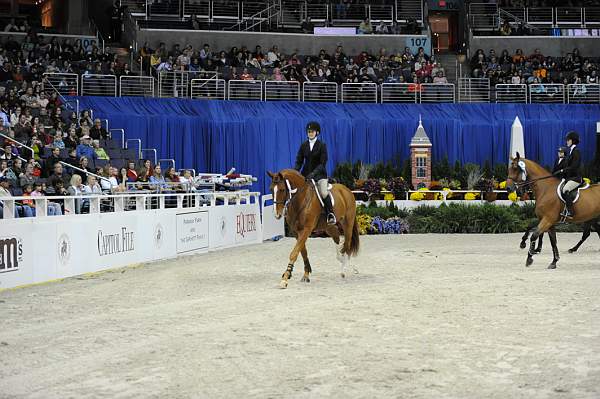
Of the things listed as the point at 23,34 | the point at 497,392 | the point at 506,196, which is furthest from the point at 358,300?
the point at 23,34

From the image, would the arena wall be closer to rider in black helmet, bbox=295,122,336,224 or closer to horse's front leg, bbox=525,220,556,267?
horse's front leg, bbox=525,220,556,267

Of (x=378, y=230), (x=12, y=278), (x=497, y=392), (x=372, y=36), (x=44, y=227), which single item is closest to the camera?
(x=497, y=392)

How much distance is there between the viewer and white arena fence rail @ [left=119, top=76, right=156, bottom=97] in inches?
1366

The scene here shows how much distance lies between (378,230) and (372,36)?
1406cm

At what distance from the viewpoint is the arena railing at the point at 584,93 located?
1522 inches

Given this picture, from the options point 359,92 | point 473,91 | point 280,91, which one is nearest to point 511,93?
point 473,91

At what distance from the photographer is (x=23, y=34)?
3694 cm

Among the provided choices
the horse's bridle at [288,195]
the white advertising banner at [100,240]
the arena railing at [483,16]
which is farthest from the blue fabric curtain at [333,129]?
the horse's bridle at [288,195]

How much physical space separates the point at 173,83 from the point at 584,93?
17.8 m

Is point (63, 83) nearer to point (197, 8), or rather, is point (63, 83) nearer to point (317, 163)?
point (197, 8)

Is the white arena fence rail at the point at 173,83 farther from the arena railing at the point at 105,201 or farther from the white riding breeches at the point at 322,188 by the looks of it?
the white riding breeches at the point at 322,188

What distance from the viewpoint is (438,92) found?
38.7 meters

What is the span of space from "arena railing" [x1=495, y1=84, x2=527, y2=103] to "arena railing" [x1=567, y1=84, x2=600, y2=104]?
1.98 m

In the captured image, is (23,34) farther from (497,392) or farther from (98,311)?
(497,392)
